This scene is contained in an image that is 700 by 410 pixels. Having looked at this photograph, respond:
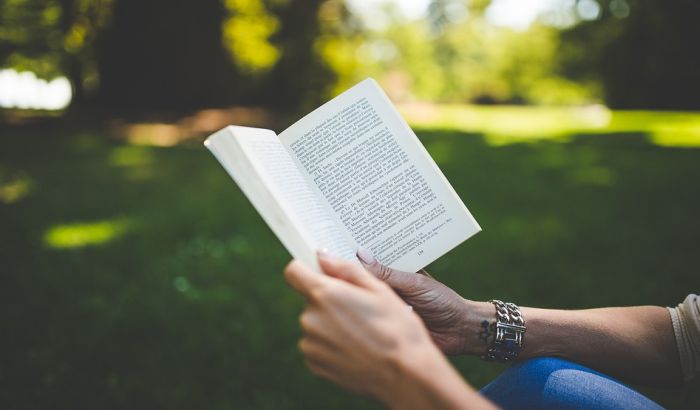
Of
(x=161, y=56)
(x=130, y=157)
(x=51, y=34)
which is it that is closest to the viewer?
(x=130, y=157)

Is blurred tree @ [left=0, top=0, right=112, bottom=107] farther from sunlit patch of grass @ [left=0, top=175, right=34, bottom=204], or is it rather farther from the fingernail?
the fingernail

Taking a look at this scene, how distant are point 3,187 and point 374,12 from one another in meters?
46.7

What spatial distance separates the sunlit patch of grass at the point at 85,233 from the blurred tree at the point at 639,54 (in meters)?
11.5

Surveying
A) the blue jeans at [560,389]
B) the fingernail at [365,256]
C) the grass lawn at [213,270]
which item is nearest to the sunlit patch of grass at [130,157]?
the grass lawn at [213,270]

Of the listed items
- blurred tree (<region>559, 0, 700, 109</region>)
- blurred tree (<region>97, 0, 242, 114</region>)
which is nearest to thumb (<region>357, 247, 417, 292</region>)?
blurred tree (<region>559, 0, 700, 109</region>)

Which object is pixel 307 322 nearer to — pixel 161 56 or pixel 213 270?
pixel 213 270

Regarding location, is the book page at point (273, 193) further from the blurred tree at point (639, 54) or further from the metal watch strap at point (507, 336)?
the blurred tree at point (639, 54)

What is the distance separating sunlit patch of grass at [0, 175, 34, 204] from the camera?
229 inches

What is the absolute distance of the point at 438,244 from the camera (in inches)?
53.4

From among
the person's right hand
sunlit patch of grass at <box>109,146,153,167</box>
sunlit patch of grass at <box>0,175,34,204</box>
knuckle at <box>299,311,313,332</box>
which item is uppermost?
sunlit patch of grass at <box>109,146,153,167</box>

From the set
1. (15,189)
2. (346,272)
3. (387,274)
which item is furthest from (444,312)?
(15,189)

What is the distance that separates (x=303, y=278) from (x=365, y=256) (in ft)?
1.26

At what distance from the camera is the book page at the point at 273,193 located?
3.38ft

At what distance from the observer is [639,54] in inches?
825
